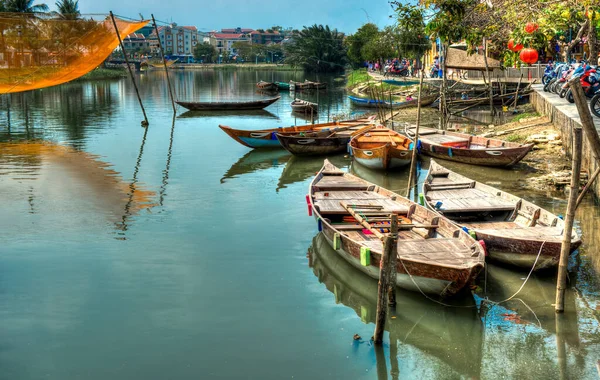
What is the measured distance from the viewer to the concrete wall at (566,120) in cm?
1361

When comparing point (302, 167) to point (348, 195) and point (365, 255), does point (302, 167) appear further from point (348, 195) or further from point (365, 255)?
point (365, 255)

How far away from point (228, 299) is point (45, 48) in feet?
53.3

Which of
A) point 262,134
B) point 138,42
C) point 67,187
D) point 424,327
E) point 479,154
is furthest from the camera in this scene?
point 138,42

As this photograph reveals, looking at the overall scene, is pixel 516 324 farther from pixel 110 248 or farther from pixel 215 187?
pixel 215 187

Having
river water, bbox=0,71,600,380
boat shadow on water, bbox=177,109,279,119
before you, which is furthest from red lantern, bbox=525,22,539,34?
boat shadow on water, bbox=177,109,279,119

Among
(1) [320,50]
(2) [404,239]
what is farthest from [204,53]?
(2) [404,239]

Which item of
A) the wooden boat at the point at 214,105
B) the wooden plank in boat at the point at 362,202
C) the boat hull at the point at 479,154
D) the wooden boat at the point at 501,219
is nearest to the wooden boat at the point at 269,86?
the wooden boat at the point at 214,105

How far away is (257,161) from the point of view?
2098 centimetres

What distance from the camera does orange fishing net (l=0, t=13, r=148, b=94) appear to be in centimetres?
2131

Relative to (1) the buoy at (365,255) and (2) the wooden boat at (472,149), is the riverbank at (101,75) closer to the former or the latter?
(2) the wooden boat at (472,149)

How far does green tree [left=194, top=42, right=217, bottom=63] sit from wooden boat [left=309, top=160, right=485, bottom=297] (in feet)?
462

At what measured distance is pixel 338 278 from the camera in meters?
10.1

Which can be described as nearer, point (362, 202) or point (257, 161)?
point (362, 202)

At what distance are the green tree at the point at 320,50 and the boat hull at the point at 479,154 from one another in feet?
227
